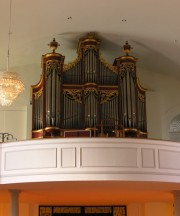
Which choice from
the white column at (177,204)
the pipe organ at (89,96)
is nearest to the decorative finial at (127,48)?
the pipe organ at (89,96)

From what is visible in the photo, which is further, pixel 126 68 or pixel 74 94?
pixel 126 68

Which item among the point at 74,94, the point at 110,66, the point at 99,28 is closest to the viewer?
the point at 99,28

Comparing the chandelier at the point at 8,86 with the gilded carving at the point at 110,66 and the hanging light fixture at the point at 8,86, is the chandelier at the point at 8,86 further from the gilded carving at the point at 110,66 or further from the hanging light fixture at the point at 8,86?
the gilded carving at the point at 110,66

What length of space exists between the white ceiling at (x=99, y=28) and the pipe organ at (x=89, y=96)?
45cm

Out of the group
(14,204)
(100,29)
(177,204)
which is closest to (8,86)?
(14,204)

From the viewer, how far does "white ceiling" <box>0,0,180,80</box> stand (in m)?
10.9

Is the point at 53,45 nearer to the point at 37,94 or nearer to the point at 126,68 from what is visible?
the point at 37,94

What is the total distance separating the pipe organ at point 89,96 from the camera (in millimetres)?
12188

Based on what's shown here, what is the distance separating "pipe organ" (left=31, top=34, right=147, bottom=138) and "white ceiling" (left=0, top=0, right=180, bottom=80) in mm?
447

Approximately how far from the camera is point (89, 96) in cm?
1251

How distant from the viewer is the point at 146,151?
9727 millimetres

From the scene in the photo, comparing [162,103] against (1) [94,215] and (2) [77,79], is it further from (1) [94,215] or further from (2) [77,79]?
(1) [94,215]

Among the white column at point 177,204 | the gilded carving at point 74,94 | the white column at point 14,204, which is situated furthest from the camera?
the gilded carving at point 74,94

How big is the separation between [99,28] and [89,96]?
1775 millimetres
